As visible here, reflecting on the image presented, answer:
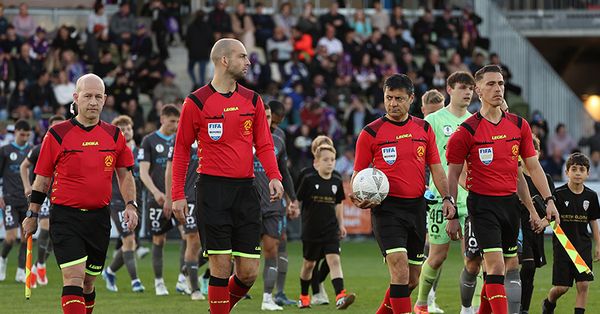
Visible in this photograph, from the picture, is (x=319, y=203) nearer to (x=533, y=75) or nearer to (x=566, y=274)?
(x=566, y=274)

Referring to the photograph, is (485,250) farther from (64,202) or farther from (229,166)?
(64,202)

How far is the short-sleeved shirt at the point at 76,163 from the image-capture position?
21.1 feet

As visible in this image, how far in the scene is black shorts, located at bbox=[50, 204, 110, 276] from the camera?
634cm

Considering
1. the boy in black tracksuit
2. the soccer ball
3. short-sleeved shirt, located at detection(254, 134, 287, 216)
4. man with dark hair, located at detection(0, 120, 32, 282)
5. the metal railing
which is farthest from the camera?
the metal railing

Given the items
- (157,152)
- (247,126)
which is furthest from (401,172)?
(157,152)

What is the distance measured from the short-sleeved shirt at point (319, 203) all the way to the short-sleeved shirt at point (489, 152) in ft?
9.79

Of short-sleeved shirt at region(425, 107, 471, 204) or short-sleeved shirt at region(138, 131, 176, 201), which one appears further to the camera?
short-sleeved shirt at region(138, 131, 176, 201)

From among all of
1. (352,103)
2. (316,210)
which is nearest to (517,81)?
(352,103)

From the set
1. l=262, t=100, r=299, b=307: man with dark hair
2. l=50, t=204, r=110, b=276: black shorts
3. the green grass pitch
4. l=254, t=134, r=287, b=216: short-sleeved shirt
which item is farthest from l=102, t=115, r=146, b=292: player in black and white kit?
l=50, t=204, r=110, b=276: black shorts

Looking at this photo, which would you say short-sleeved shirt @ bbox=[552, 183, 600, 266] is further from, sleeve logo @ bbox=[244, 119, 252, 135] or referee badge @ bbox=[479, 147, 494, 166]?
sleeve logo @ bbox=[244, 119, 252, 135]

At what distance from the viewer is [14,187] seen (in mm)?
11828

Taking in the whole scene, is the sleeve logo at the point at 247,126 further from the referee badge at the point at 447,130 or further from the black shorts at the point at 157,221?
the black shorts at the point at 157,221

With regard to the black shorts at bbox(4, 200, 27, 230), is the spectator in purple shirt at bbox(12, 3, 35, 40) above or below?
above

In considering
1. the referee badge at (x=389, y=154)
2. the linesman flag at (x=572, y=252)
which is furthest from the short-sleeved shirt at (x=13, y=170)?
the linesman flag at (x=572, y=252)
